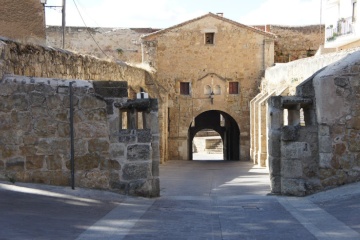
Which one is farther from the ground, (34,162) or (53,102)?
(53,102)

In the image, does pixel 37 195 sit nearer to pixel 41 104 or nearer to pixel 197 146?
pixel 41 104

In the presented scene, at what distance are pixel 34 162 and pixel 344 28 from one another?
29547 millimetres

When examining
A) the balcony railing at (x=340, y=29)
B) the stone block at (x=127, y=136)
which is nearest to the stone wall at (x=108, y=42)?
the balcony railing at (x=340, y=29)

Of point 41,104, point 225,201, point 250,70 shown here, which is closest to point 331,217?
point 225,201

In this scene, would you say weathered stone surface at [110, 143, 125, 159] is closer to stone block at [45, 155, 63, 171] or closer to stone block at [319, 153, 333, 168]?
stone block at [45, 155, 63, 171]

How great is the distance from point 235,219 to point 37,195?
304cm

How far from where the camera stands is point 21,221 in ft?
21.7

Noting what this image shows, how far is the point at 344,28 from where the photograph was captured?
3531cm

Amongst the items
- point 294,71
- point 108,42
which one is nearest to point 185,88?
point 108,42

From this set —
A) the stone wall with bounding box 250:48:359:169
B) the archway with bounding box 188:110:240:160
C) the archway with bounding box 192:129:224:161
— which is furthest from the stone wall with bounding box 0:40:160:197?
the archway with bounding box 192:129:224:161

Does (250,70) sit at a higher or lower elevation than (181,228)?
higher

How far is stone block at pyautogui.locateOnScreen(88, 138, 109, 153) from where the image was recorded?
9.84 metres

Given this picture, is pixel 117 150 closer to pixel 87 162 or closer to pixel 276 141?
pixel 87 162

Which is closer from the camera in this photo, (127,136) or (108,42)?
(127,136)
